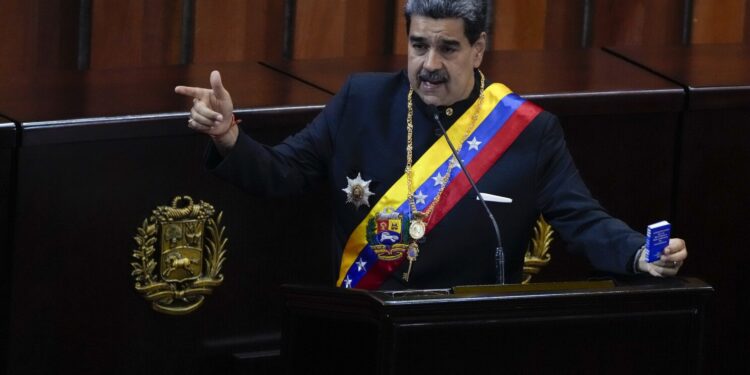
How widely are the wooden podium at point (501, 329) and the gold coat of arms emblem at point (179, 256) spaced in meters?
0.45

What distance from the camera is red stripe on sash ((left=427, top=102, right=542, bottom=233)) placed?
7.97 ft

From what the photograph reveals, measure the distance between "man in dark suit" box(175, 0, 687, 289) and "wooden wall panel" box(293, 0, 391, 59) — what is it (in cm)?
92

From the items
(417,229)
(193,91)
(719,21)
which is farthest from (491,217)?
(719,21)

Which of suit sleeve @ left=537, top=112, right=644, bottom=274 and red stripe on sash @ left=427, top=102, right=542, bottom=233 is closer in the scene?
suit sleeve @ left=537, top=112, right=644, bottom=274

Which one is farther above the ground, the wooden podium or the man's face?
the man's face

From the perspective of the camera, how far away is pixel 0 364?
2.47 metres

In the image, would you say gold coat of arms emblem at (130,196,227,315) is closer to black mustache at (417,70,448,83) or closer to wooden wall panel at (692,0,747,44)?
black mustache at (417,70,448,83)

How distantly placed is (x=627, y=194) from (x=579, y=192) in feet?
1.90

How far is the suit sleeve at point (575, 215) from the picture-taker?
2.32m

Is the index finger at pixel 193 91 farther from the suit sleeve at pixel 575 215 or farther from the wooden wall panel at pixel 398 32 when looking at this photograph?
the wooden wall panel at pixel 398 32

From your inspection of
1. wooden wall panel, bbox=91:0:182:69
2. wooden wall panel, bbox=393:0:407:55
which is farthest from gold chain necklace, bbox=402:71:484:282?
wooden wall panel, bbox=393:0:407:55

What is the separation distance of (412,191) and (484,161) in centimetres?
11

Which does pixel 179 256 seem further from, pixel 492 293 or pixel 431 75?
pixel 492 293

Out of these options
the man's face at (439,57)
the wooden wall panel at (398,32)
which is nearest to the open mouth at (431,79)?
the man's face at (439,57)
